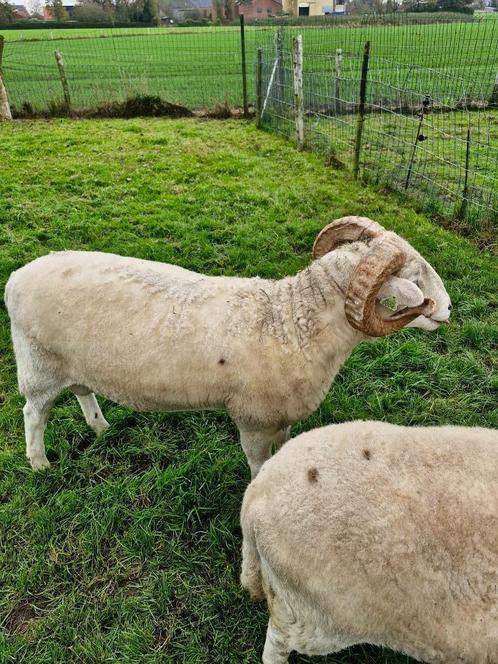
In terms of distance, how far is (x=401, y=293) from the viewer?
9.45ft

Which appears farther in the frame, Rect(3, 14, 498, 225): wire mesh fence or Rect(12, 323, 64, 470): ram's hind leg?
Rect(3, 14, 498, 225): wire mesh fence

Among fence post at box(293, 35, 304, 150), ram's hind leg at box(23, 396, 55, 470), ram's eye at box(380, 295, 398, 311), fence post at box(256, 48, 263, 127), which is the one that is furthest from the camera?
fence post at box(256, 48, 263, 127)

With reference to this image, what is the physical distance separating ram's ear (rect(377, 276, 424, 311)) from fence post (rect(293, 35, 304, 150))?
798 centimetres

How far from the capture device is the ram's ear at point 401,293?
2.85 m

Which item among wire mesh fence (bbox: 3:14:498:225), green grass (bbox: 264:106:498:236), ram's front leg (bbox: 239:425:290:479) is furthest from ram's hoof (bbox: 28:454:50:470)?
Answer: wire mesh fence (bbox: 3:14:498:225)

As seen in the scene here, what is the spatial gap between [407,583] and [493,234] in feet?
18.9

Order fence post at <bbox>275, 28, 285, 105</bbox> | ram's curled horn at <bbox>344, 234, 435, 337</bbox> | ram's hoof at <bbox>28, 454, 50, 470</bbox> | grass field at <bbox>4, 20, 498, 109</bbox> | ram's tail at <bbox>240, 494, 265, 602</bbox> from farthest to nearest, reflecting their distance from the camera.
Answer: grass field at <bbox>4, 20, 498, 109</bbox> < fence post at <bbox>275, 28, 285, 105</bbox> < ram's hoof at <bbox>28, 454, 50, 470</bbox> < ram's curled horn at <bbox>344, 234, 435, 337</bbox> < ram's tail at <bbox>240, 494, 265, 602</bbox>

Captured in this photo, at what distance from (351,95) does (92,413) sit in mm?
10816

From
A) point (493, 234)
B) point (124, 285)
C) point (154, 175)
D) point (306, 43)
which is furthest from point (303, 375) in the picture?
point (306, 43)

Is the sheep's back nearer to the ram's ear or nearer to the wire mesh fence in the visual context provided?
the ram's ear

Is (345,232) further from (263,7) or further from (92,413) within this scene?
(263,7)

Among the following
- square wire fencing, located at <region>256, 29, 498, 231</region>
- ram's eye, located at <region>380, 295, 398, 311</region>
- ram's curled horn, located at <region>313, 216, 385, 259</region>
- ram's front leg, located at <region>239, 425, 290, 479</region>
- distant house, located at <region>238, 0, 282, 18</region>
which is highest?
distant house, located at <region>238, 0, 282, 18</region>

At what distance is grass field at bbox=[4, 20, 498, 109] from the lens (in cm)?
1498

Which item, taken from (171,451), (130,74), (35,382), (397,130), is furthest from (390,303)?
(130,74)
